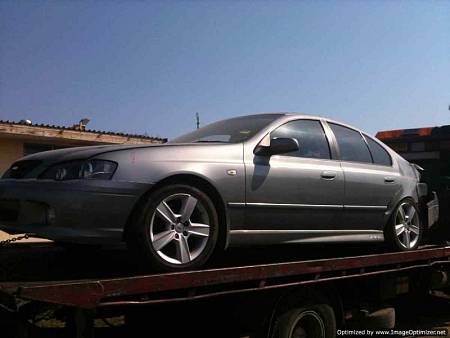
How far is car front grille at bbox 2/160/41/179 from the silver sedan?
1 centimetres

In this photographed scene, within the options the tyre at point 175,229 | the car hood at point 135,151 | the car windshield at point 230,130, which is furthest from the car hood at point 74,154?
the car windshield at point 230,130

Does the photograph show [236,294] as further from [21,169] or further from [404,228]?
[404,228]

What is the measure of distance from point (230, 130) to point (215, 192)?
3.21ft

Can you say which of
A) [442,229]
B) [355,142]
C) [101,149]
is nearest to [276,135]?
[355,142]

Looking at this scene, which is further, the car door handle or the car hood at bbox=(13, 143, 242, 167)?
the car door handle

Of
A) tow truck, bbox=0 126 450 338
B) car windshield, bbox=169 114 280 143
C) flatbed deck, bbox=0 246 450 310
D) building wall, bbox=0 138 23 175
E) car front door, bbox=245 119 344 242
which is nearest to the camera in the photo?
flatbed deck, bbox=0 246 450 310

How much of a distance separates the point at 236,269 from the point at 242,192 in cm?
62

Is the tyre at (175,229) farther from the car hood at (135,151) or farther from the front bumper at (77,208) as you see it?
the car hood at (135,151)

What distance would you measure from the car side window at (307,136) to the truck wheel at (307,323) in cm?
135

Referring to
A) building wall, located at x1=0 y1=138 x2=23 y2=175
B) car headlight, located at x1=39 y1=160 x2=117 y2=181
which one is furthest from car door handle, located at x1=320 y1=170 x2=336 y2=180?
building wall, located at x1=0 y1=138 x2=23 y2=175

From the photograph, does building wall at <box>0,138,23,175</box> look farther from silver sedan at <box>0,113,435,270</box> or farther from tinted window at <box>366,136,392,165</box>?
tinted window at <box>366,136,392,165</box>

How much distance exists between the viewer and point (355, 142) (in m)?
5.43

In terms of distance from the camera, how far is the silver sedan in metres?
3.44

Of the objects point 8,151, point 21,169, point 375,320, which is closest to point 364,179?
point 375,320
